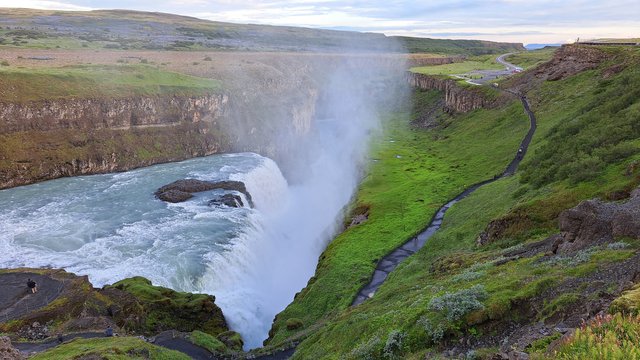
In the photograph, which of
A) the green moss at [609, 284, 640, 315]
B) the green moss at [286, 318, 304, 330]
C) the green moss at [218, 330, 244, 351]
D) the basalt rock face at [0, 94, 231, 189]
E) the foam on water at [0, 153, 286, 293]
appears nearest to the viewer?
the green moss at [609, 284, 640, 315]

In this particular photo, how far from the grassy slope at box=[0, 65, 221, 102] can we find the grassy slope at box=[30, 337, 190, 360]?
64.2 meters

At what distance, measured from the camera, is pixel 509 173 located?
69250 mm

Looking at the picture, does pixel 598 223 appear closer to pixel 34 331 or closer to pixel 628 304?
pixel 628 304

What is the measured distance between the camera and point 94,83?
3644 inches

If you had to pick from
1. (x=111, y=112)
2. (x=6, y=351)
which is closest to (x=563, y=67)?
(x=111, y=112)

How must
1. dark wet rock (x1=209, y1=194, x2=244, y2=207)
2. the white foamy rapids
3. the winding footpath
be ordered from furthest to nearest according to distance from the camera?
the white foamy rapids
dark wet rock (x1=209, y1=194, x2=244, y2=207)
the winding footpath

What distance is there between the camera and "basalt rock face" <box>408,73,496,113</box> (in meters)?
121

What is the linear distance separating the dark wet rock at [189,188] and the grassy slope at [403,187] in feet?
65.8

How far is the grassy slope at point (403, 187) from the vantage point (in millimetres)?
45469

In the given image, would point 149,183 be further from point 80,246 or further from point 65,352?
point 65,352

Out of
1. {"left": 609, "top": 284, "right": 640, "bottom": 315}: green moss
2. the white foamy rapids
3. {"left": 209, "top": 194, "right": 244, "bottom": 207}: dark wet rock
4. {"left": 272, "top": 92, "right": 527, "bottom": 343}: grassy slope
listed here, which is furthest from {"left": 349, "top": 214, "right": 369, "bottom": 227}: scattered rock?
{"left": 609, "top": 284, "right": 640, "bottom": 315}: green moss

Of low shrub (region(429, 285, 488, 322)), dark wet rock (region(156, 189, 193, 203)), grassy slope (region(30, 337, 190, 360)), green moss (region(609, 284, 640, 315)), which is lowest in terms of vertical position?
dark wet rock (region(156, 189, 193, 203))

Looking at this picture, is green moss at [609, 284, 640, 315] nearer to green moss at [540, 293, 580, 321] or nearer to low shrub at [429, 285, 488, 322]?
green moss at [540, 293, 580, 321]

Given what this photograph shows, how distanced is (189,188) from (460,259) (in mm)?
49054
